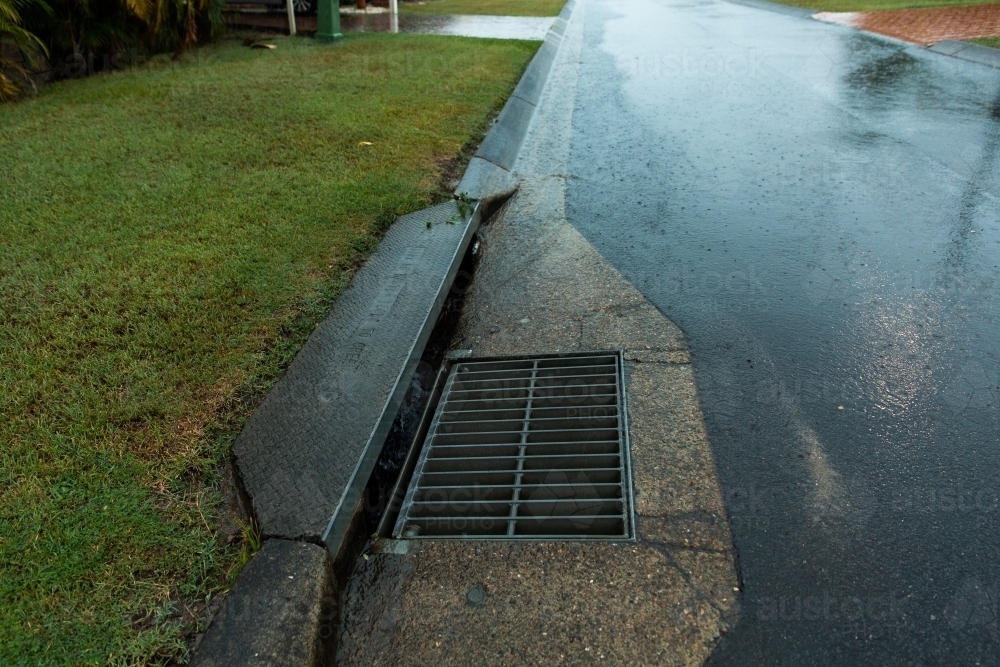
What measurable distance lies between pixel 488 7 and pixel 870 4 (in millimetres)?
9073

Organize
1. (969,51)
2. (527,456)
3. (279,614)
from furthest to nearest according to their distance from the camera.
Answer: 1. (969,51)
2. (527,456)
3. (279,614)

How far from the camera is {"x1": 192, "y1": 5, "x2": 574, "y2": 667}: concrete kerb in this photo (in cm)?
207

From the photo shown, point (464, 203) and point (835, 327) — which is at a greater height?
point (464, 203)

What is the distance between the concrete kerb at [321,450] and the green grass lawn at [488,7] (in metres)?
13.2

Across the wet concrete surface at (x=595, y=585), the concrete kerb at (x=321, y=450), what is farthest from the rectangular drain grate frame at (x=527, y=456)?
the concrete kerb at (x=321, y=450)

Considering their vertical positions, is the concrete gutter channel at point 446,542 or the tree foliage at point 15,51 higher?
the tree foliage at point 15,51

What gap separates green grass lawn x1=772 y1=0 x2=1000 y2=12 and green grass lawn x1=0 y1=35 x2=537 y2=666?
44.5ft

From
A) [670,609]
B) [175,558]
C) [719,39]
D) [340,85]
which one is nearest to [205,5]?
[340,85]

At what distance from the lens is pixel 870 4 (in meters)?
→ 17.9

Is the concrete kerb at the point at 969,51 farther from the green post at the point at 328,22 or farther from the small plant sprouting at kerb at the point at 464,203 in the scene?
the green post at the point at 328,22

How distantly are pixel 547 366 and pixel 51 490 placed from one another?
1.97m

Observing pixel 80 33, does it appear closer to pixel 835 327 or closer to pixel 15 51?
pixel 15 51

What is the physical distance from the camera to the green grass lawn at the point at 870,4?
56.0 ft

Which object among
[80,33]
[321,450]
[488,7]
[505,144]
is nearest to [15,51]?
[80,33]
